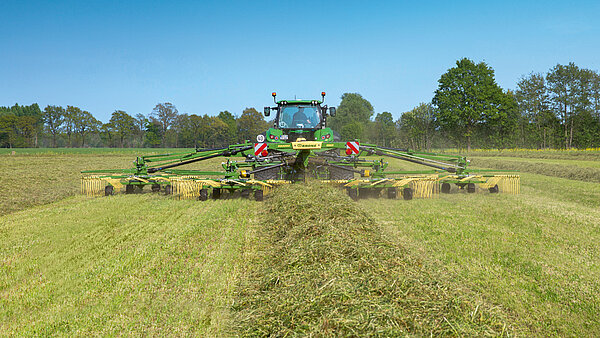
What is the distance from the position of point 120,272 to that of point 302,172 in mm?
4877

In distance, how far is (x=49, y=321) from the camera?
2.24 m

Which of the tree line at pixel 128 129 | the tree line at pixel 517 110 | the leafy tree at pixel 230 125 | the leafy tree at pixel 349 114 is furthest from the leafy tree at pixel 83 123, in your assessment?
the tree line at pixel 517 110

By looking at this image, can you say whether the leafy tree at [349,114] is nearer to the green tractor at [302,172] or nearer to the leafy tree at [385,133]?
the leafy tree at [385,133]

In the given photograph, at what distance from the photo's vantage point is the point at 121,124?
238ft

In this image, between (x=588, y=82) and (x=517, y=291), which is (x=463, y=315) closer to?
(x=517, y=291)

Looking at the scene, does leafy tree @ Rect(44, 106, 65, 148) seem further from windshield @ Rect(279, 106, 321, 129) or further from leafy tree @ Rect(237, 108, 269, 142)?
windshield @ Rect(279, 106, 321, 129)

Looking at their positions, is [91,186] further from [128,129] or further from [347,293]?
[128,129]

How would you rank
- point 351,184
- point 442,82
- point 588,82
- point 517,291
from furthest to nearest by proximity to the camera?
1. point 442,82
2. point 588,82
3. point 351,184
4. point 517,291

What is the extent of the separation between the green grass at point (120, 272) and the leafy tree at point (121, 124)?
76.6 m

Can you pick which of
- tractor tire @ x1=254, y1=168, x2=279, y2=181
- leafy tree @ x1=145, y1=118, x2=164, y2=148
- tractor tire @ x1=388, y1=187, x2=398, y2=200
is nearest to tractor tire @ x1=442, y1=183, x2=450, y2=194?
tractor tire @ x1=388, y1=187, x2=398, y2=200

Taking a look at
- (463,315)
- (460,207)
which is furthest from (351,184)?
(463,315)

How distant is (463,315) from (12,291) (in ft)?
11.8

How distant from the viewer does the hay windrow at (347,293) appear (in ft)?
6.28

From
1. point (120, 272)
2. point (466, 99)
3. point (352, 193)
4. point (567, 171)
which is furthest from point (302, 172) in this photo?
point (466, 99)
